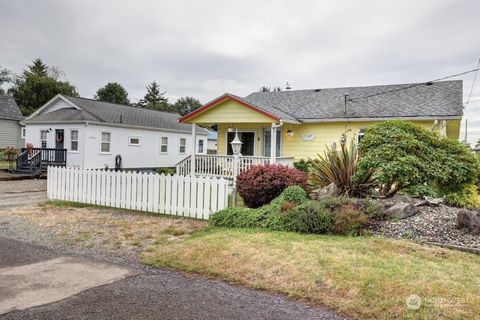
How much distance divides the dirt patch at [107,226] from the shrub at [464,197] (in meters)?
5.90

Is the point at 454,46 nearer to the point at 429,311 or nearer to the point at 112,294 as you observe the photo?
the point at 429,311

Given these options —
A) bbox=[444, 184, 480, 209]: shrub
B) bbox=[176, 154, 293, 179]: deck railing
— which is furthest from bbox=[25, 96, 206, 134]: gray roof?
bbox=[444, 184, 480, 209]: shrub

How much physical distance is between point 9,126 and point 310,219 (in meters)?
33.8

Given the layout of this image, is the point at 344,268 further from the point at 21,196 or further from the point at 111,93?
the point at 111,93

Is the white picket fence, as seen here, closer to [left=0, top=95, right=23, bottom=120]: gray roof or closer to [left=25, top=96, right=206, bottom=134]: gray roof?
[left=25, top=96, right=206, bottom=134]: gray roof

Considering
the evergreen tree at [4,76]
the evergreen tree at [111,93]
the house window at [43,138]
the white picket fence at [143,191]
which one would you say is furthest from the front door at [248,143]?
the evergreen tree at [4,76]

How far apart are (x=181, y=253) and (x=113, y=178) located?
5.21 m

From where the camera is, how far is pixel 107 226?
24.9ft

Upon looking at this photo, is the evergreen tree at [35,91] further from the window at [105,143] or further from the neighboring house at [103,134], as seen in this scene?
the window at [105,143]

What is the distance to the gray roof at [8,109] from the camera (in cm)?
3127

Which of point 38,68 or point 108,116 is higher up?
point 38,68

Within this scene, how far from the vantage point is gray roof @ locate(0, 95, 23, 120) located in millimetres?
31270

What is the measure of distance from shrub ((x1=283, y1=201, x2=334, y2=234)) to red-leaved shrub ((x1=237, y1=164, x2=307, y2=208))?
195 centimetres

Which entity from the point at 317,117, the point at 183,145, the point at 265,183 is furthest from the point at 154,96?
the point at 265,183
